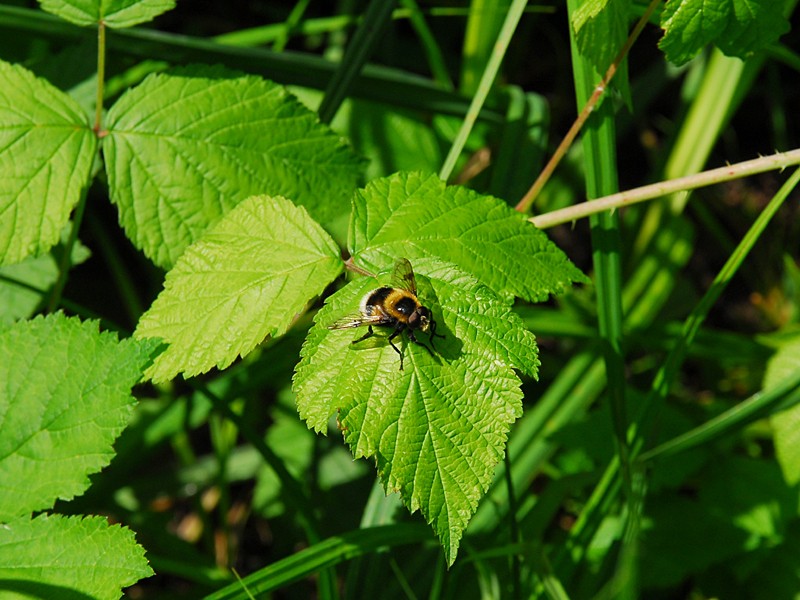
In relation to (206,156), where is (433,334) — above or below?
below

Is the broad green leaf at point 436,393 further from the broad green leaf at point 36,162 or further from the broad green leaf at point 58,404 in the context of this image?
the broad green leaf at point 36,162

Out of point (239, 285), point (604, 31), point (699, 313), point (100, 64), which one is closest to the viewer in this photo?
point (239, 285)

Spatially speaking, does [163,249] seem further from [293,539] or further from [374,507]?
[293,539]

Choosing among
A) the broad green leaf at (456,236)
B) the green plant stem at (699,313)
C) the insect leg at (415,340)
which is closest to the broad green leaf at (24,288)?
the broad green leaf at (456,236)

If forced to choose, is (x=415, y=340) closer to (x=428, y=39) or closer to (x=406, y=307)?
(x=406, y=307)

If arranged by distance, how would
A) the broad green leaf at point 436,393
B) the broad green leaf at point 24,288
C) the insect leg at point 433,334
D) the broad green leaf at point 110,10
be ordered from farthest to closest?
the broad green leaf at point 24,288 < the broad green leaf at point 110,10 < the insect leg at point 433,334 < the broad green leaf at point 436,393

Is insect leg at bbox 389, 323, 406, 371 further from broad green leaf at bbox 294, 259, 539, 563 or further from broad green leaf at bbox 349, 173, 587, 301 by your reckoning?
broad green leaf at bbox 349, 173, 587, 301

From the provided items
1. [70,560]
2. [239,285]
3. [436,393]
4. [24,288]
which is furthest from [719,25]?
[24,288]
